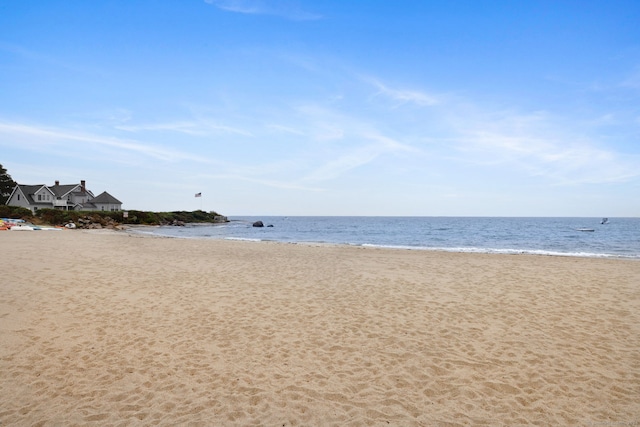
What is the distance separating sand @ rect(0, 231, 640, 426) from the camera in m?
5.27

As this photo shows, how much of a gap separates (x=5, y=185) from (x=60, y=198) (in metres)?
14.4

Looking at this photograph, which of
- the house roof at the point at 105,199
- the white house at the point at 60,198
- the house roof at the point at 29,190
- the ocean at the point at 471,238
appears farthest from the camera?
the house roof at the point at 105,199

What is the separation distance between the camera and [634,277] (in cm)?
1628

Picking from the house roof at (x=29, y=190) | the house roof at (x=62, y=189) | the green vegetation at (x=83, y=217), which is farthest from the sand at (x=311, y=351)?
the house roof at (x=62, y=189)

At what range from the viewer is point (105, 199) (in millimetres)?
79188

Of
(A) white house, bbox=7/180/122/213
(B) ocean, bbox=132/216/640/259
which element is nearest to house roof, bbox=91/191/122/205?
(A) white house, bbox=7/180/122/213

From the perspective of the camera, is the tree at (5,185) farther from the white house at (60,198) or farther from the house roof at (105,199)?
the house roof at (105,199)

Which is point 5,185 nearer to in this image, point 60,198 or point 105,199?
point 60,198

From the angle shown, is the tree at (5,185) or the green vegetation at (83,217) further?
the tree at (5,185)

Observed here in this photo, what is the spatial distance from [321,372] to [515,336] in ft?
16.4

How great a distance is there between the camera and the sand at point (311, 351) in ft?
17.3

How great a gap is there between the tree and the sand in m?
79.1

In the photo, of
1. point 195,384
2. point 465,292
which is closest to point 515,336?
point 465,292

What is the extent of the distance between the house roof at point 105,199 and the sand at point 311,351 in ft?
241
